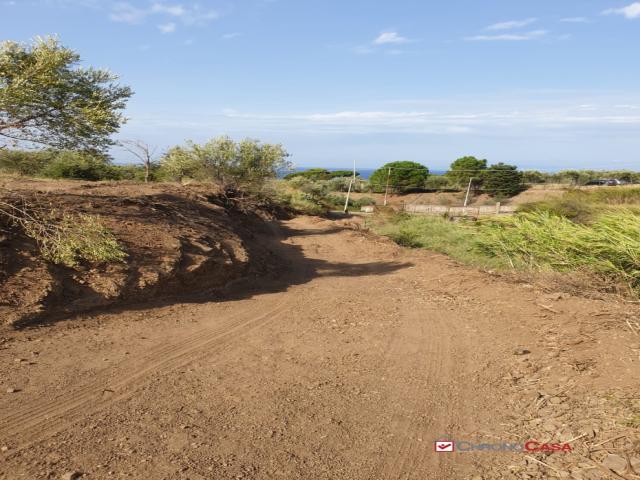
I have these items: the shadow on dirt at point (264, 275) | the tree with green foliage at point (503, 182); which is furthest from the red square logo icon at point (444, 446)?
the tree with green foliage at point (503, 182)

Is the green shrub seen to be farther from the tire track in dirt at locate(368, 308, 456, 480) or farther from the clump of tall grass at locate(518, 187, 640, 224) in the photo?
the clump of tall grass at locate(518, 187, 640, 224)

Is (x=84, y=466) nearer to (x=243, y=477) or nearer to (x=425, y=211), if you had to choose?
(x=243, y=477)

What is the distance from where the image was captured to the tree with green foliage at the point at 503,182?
3741 cm

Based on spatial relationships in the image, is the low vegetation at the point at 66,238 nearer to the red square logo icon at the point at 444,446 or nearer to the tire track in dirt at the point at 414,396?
the tire track in dirt at the point at 414,396

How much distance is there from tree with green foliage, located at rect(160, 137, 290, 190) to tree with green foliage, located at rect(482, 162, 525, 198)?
72.3 feet

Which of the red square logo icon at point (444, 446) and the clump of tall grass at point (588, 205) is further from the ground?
the clump of tall grass at point (588, 205)

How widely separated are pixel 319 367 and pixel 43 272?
12.0 ft

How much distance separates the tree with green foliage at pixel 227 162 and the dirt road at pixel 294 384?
37.2 feet

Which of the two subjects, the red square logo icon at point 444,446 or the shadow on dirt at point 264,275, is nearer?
the red square logo icon at point 444,446

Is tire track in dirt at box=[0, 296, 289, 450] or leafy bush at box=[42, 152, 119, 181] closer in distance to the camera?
tire track in dirt at box=[0, 296, 289, 450]

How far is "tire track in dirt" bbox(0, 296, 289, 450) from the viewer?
11.7ft

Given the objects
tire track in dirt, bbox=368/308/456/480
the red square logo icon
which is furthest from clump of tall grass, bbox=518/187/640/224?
the red square logo icon

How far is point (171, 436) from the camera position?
11.9 ft

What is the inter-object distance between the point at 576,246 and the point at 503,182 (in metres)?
30.3
